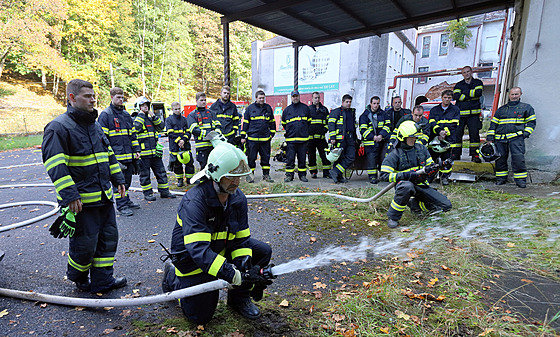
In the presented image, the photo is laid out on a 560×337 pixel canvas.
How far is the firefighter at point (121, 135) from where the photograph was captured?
17.8 feet

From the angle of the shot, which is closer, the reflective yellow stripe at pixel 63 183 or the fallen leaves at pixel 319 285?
the reflective yellow stripe at pixel 63 183

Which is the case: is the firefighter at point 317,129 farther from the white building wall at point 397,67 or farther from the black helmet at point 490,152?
the white building wall at point 397,67

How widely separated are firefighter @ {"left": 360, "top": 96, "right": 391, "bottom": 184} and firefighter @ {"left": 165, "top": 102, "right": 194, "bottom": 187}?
448 centimetres

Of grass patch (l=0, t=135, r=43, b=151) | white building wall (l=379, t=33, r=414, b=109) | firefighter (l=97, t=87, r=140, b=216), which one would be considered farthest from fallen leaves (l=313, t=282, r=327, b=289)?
white building wall (l=379, t=33, r=414, b=109)

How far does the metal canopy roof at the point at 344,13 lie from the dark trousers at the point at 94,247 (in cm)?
568

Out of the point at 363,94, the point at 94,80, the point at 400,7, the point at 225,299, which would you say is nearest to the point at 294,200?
the point at 225,299

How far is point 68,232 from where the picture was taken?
2.78 m

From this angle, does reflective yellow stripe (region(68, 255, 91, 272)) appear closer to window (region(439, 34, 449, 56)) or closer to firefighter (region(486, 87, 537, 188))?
firefighter (region(486, 87, 537, 188))

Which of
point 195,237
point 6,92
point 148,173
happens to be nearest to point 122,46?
point 6,92

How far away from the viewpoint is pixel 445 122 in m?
7.33

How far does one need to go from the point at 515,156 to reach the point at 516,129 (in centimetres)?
55

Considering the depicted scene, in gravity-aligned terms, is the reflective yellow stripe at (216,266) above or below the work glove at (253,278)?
above

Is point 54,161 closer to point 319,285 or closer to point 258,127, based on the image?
point 319,285

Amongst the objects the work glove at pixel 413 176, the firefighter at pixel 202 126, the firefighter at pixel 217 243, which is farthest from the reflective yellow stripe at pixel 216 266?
the firefighter at pixel 202 126
